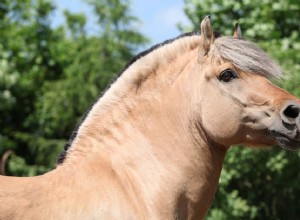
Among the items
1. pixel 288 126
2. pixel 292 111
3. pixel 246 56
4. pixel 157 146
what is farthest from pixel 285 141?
pixel 157 146

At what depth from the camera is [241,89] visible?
4.95 m

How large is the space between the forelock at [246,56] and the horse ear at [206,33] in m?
0.05

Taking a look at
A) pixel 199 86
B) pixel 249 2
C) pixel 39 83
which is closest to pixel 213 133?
pixel 199 86

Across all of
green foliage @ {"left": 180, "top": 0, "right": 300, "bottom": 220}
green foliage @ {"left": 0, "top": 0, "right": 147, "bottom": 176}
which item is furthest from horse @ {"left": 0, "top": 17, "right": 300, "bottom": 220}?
green foliage @ {"left": 0, "top": 0, "right": 147, "bottom": 176}

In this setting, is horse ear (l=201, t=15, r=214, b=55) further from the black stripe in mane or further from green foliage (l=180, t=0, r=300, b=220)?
green foliage (l=180, t=0, r=300, b=220)

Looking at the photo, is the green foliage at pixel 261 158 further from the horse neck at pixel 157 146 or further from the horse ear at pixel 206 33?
the horse neck at pixel 157 146

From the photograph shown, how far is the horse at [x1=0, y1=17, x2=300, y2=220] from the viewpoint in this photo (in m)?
4.66

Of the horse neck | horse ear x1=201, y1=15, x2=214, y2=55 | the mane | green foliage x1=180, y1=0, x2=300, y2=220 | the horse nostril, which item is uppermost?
horse ear x1=201, y1=15, x2=214, y2=55

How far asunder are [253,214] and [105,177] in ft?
26.2

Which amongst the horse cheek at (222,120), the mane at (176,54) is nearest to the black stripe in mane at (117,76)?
the mane at (176,54)

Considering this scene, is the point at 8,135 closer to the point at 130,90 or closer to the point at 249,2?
the point at 249,2

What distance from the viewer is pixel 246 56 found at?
5.00 m

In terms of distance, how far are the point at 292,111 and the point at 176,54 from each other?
1049 mm

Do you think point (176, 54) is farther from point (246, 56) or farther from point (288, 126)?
point (288, 126)
